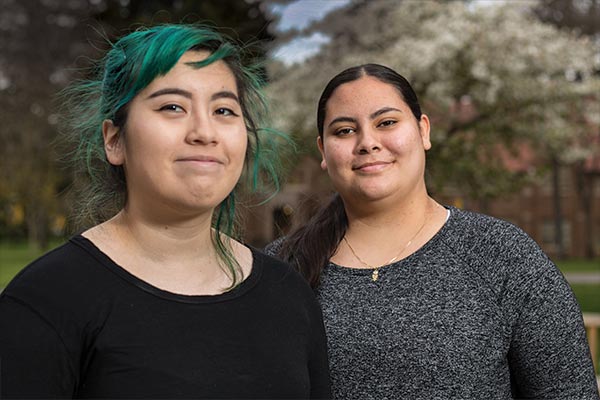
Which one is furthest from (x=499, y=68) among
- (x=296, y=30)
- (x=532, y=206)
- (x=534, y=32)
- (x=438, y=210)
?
(x=532, y=206)

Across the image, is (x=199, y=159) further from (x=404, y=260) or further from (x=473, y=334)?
(x=473, y=334)

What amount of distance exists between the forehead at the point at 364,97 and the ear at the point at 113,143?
0.80m

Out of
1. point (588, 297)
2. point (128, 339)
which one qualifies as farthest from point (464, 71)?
point (128, 339)

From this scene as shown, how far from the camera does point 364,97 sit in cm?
238

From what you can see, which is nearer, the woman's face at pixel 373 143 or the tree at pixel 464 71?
the woman's face at pixel 373 143

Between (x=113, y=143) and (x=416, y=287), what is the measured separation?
1.03 m

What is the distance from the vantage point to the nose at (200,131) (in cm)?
172

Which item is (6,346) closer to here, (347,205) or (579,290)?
(347,205)

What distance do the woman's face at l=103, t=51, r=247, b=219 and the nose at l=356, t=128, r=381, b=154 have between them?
23.7 inches

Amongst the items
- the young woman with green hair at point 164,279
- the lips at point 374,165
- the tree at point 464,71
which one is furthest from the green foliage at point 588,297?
the young woman with green hair at point 164,279

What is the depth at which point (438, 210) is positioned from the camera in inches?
99.3

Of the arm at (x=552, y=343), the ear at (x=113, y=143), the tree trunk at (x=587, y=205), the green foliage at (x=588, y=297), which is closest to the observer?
the ear at (x=113, y=143)

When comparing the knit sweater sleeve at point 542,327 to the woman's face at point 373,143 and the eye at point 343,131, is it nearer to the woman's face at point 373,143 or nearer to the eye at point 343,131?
the woman's face at point 373,143

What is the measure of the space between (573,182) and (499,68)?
29.6 meters
